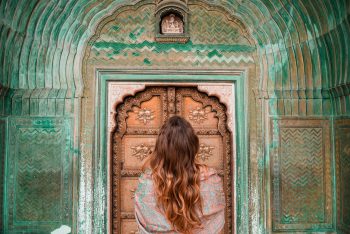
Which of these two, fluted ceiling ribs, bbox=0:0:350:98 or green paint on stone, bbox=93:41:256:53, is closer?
fluted ceiling ribs, bbox=0:0:350:98

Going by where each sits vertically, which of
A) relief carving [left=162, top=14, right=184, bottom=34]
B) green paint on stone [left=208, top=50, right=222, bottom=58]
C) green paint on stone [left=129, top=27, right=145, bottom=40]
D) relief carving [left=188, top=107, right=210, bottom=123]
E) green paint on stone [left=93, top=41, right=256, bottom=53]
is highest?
relief carving [left=162, top=14, right=184, bottom=34]

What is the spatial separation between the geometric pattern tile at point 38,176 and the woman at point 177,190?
2290 mm

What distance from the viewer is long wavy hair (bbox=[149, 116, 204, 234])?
232 cm

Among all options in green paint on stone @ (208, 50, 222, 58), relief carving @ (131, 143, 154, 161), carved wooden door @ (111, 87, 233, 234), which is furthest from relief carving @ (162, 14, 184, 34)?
relief carving @ (131, 143, 154, 161)

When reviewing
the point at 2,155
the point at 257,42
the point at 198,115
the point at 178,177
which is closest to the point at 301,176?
the point at 198,115

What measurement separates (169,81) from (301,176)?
1.80 meters

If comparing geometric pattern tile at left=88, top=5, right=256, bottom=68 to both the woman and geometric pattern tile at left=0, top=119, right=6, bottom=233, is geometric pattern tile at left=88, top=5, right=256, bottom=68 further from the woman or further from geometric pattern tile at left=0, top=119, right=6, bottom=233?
the woman

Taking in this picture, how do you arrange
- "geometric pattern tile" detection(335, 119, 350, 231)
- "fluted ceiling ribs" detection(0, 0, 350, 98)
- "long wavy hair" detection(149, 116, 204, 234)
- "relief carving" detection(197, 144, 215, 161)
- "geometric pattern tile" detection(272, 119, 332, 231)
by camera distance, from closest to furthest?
"long wavy hair" detection(149, 116, 204, 234), "geometric pattern tile" detection(335, 119, 350, 231), "fluted ceiling ribs" detection(0, 0, 350, 98), "geometric pattern tile" detection(272, 119, 332, 231), "relief carving" detection(197, 144, 215, 161)

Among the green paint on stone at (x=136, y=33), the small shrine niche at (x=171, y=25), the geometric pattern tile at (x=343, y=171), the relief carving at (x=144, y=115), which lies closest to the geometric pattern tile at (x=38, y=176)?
the relief carving at (x=144, y=115)

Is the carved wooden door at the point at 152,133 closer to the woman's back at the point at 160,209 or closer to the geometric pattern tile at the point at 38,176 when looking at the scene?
the geometric pattern tile at the point at 38,176

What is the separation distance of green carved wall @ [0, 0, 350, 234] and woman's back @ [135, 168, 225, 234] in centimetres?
222

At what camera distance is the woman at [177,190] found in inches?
91.4

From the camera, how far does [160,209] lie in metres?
2.35

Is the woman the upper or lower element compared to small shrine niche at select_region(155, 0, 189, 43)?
lower
